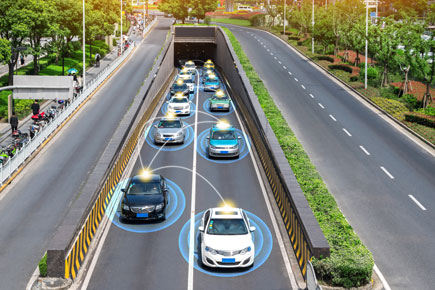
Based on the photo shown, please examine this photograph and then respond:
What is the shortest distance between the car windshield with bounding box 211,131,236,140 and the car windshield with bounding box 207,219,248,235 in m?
13.1

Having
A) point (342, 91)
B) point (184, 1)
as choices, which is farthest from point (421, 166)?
point (184, 1)

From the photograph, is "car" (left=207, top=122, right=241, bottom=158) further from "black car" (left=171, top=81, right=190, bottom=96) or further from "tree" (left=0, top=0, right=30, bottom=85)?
"tree" (left=0, top=0, right=30, bottom=85)

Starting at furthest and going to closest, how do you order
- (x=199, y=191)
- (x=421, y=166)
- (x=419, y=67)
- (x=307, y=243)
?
(x=419, y=67), (x=421, y=166), (x=199, y=191), (x=307, y=243)

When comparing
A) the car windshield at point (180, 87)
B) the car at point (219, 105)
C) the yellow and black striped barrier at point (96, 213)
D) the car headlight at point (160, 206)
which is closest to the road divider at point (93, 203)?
the yellow and black striped barrier at point (96, 213)

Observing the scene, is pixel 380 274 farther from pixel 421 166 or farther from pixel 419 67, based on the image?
pixel 419 67

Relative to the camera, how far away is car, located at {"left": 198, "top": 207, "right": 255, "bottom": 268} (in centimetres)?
1762

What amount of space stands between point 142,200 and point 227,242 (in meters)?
5.49

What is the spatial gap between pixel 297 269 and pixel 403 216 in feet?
25.2

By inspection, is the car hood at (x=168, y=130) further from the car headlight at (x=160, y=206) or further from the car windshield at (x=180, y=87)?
the car windshield at (x=180, y=87)

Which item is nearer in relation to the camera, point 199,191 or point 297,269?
point 297,269

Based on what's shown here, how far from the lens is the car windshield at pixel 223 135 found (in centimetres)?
3206

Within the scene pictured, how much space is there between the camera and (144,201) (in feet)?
72.3

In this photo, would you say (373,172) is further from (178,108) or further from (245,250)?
(178,108)

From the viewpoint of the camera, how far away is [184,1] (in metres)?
109
